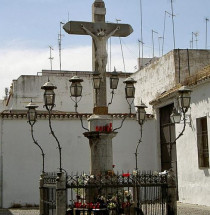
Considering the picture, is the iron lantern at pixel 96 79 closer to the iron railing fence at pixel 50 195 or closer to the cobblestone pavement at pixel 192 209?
the iron railing fence at pixel 50 195

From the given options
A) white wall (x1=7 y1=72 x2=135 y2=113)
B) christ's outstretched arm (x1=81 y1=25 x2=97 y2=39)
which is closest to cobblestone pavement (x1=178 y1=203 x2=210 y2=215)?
christ's outstretched arm (x1=81 y1=25 x2=97 y2=39)

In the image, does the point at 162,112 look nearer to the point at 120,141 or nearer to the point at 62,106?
the point at 120,141

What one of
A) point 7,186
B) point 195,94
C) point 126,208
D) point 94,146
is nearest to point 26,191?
point 7,186

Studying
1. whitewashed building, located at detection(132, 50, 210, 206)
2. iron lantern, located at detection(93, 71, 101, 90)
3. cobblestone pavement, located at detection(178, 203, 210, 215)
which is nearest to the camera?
iron lantern, located at detection(93, 71, 101, 90)

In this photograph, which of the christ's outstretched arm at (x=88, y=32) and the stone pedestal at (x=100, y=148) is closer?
the stone pedestal at (x=100, y=148)

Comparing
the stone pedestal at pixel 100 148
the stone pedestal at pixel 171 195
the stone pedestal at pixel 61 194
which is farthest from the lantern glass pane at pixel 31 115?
the stone pedestal at pixel 171 195

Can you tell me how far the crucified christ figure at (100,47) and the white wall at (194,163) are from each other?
542 cm

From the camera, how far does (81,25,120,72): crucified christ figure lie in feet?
39.3

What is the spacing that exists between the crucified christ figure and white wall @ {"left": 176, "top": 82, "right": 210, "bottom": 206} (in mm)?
5416

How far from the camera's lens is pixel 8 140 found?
19.9 meters

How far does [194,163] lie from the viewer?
1731cm

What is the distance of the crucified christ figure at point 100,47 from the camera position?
1198cm

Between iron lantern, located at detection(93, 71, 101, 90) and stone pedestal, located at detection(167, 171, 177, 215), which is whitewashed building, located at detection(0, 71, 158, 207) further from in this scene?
stone pedestal, located at detection(167, 171, 177, 215)

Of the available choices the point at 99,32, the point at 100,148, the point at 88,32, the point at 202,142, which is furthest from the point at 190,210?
the point at 88,32
